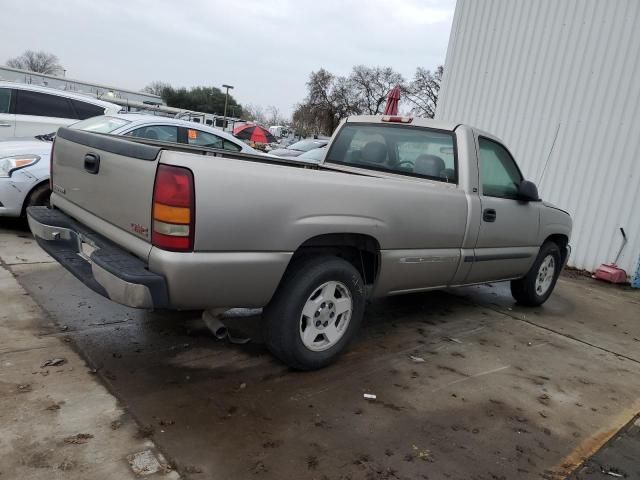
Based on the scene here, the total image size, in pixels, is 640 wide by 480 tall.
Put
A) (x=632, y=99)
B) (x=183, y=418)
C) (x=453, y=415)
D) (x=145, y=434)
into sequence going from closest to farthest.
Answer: (x=145, y=434) < (x=183, y=418) < (x=453, y=415) < (x=632, y=99)

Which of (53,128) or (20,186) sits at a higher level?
(53,128)

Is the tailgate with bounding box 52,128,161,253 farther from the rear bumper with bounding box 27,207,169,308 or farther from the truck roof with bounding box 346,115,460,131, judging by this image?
the truck roof with bounding box 346,115,460,131

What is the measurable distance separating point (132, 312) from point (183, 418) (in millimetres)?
1646

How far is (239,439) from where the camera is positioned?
263cm

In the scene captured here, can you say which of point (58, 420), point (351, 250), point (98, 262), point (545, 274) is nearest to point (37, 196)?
point (98, 262)

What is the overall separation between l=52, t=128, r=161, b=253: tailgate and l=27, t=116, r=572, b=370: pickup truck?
11mm

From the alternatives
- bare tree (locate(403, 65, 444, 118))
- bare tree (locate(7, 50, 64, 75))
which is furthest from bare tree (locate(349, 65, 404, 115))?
bare tree (locate(7, 50, 64, 75))

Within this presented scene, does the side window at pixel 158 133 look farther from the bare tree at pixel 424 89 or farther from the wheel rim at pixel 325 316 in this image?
the bare tree at pixel 424 89

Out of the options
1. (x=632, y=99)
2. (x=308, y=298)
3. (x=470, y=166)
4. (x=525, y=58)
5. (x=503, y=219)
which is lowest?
(x=308, y=298)

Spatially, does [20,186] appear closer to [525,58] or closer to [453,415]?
[453,415]

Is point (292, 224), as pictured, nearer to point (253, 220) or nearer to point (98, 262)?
point (253, 220)

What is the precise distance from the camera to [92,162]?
10.3 feet

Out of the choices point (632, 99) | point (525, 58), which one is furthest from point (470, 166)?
point (525, 58)

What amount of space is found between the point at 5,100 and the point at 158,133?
347cm
